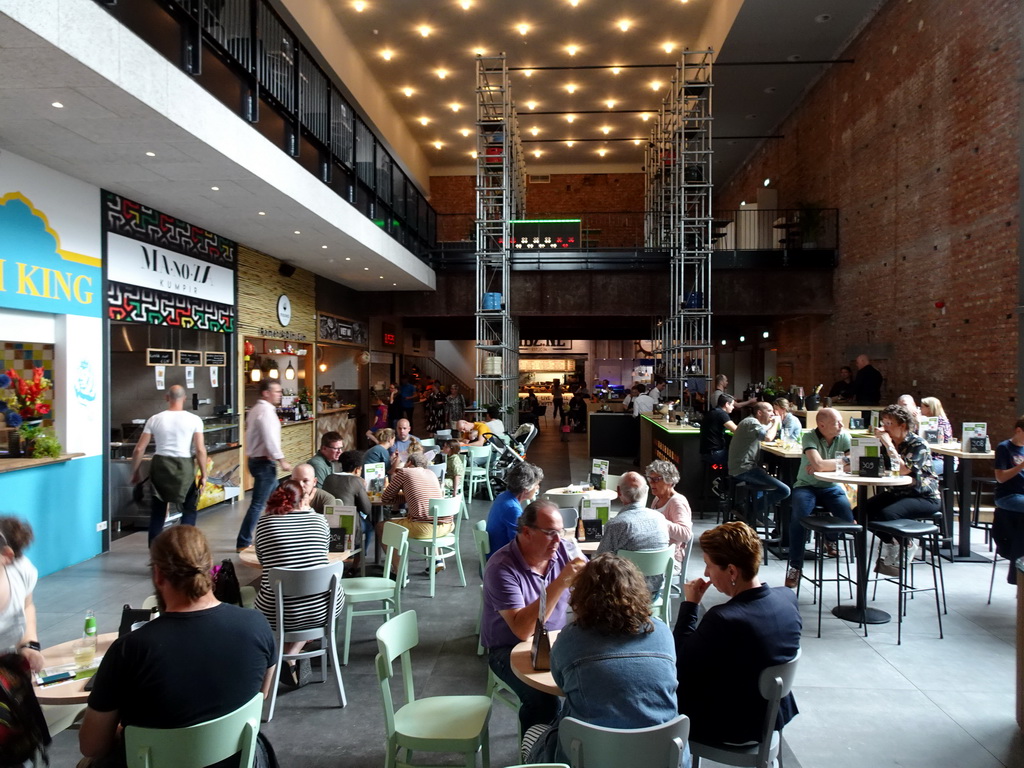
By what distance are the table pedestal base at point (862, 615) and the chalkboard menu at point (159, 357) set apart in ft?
24.7

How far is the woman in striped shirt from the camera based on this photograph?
→ 3.62 m

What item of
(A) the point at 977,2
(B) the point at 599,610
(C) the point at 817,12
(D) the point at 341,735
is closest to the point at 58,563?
(D) the point at 341,735

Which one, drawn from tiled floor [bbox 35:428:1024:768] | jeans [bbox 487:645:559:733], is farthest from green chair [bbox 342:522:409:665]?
jeans [bbox 487:645:559:733]

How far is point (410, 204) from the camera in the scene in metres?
13.6

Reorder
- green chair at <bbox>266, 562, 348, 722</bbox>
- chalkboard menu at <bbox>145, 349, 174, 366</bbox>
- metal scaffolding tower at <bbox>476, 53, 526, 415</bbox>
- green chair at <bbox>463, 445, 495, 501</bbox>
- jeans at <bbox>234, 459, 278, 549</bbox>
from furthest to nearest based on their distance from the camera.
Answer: metal scaffolding tower at <bbox>476, 53, 526, 415</bbox> < green chair at <bbox>463, 445, 495, 501</bbox> < chalkboard menu at <bbox>145, 349, 174, 366</bbox> < jeans at <bbox>234, 459, 278, 549</bbox> < green chair at <bbox>266, 562, 348, 722</bbox>

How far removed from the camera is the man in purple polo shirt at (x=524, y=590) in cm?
281

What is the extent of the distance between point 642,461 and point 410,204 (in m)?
6.89

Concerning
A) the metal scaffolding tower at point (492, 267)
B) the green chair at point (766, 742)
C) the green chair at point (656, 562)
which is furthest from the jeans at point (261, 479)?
the metal scaffolding tower at point (492, 267)

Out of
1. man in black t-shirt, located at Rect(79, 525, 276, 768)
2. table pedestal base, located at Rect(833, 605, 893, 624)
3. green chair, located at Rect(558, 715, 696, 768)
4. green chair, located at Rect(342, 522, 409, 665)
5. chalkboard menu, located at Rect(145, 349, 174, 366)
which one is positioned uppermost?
chalkboard menu, located at Rect(145, 349, 174, 366)

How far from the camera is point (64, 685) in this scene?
247 cm

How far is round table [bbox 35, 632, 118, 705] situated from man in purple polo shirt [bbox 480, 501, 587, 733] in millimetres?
1517

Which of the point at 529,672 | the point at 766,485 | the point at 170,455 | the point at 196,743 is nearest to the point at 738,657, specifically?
the point at 529,672

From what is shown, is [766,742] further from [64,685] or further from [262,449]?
[262,449]

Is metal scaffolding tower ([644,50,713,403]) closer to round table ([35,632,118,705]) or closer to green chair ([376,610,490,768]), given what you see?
green chair ([376,610,490,768])
